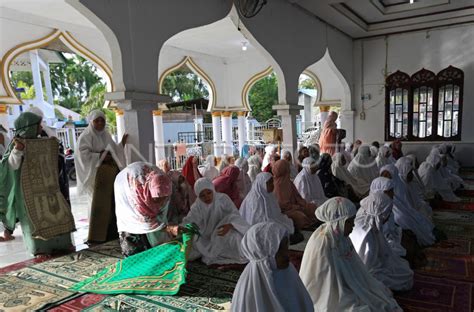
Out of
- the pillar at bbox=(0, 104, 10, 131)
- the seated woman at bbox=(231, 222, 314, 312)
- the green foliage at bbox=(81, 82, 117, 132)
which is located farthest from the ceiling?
the green foliage at bbox=(81, 82, 117, 132)

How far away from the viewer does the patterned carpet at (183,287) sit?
2.48 m

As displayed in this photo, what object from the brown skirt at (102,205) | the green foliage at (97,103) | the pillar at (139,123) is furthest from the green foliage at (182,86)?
the brown skirt at (102,205)

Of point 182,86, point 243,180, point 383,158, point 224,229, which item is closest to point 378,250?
point 224,229

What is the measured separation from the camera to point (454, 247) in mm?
3553

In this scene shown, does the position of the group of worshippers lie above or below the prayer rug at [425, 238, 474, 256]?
above

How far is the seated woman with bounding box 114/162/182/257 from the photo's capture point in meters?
2.83

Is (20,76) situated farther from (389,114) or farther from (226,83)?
(389,114)

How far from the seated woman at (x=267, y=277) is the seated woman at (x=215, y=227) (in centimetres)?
153

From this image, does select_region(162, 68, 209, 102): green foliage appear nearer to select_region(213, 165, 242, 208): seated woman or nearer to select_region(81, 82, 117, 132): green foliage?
select_region(81, 82, 117, 132): green foliage

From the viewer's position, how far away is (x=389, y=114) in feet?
29.5

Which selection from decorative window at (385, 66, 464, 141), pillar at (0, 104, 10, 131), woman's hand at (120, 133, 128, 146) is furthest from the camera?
decorative window at (385, 66, 464, 141)

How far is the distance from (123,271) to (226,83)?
7960 millimetres

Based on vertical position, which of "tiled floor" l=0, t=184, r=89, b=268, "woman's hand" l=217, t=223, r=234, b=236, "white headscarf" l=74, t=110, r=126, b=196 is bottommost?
"tiled floor" l=0, t=184, r=89, b=268

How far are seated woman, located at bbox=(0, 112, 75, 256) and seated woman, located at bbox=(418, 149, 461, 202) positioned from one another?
5077 mm
